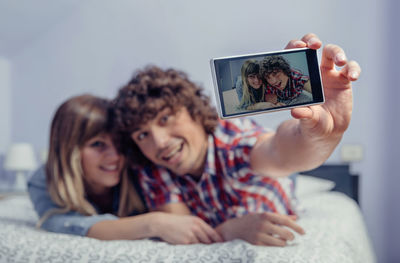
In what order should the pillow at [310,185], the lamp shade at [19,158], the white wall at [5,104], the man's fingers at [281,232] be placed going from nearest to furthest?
the man's fingers at [281,232], the pillow at [310,185], the lamp shade at [19,158], the white wall at [5,104]

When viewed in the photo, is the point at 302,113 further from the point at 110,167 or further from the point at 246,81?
the point at 110,167

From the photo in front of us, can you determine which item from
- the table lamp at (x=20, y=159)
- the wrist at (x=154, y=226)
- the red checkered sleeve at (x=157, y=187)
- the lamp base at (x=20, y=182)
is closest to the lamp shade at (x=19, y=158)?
the table lamp at (x=20, y=159)

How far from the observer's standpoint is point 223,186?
1.18 m

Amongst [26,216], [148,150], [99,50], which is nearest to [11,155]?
[99,50]

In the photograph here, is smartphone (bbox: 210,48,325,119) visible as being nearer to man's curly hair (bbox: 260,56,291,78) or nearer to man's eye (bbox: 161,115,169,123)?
man's curly hair (bbox: 260,56,291,78)

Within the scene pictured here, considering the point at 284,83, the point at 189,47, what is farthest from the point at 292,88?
the point at 189,47

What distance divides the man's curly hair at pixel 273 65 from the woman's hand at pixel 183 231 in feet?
1.63

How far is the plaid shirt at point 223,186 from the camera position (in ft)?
3.64

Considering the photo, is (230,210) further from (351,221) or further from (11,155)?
(11,155)

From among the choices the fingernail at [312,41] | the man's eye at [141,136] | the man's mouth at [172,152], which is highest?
the fingernail at [312,41]

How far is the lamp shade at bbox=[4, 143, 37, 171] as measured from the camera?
256 centimetres

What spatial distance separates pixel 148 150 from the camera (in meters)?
1.13

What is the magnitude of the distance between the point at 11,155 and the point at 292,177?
1.96 m

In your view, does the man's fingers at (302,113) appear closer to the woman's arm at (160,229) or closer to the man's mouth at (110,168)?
the woman's arm at (160,229)
